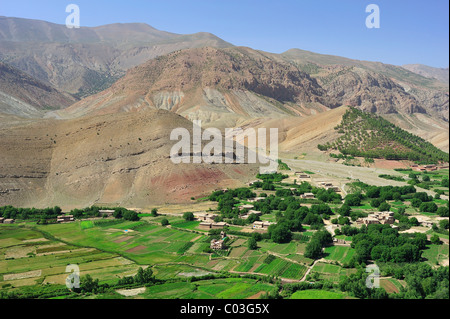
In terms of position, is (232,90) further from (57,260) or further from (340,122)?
(57,260)

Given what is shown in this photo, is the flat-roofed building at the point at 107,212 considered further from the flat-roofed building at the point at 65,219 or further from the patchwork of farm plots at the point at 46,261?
the patchwork of farm plots at the point at 46,261

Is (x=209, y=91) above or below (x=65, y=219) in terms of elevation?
above

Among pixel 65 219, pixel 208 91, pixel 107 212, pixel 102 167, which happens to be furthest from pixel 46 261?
pixel 208 91

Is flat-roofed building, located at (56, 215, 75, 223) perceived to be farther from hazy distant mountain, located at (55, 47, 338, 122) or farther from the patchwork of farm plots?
hazy distant mountain, located at (55, 47, 338, 122)

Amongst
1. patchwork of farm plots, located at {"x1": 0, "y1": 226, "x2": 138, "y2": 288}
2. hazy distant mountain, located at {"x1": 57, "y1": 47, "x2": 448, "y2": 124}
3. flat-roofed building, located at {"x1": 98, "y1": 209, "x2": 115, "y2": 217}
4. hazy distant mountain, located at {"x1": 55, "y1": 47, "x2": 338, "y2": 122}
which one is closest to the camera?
patchwork of farm plots, located at {"x1": 0, "y1": 226, "x2": 138, "y2": 288}

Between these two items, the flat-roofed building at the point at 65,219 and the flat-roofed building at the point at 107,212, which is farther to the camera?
the flat-roofed building at the point at 107,212

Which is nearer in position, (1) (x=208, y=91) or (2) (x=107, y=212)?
(2) (x=107, y=212)

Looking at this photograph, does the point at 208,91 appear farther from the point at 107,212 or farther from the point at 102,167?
the point at 107,212

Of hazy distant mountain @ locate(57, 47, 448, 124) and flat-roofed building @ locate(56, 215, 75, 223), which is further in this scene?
hazy distant mountain @ locate(57, 47, 448, 124)

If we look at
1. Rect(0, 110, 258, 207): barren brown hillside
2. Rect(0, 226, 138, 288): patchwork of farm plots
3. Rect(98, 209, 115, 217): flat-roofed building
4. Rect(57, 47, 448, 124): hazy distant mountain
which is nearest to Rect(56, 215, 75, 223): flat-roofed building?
Rect(98, 209, 115, 217): flat-roofed building

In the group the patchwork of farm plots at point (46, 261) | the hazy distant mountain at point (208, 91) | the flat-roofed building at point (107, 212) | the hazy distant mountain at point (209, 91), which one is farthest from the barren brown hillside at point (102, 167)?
the hazy distant mountain at point (209, 91)
